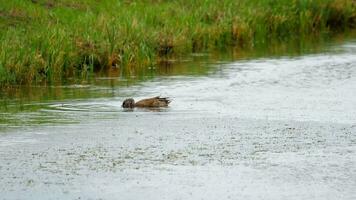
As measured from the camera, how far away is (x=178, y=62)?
22000 mm

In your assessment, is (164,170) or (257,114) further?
(257,114)

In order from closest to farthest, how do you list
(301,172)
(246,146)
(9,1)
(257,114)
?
(301,172), (246,146), (257,114), (9,1)

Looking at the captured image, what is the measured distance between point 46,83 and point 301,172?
8.07 meters

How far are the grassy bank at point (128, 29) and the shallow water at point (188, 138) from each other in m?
0.66

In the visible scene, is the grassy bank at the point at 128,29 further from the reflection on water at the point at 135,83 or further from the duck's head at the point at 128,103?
the duck's head at the point at 128,103

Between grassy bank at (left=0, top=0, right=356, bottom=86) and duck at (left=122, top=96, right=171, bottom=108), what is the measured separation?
2863mm

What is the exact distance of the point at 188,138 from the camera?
45.7ft

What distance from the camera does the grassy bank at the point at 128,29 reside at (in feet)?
63.3

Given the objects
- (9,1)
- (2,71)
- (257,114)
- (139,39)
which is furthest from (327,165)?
(9,1)

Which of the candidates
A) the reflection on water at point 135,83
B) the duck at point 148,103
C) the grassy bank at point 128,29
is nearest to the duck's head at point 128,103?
the duck at point 148,103

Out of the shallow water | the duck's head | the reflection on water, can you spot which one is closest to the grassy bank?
the reflection on water

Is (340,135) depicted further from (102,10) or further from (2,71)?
(102,10)

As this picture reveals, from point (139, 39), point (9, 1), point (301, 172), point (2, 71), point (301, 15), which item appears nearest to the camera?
point (301, 172)

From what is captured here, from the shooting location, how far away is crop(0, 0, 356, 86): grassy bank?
19281 millimetres
